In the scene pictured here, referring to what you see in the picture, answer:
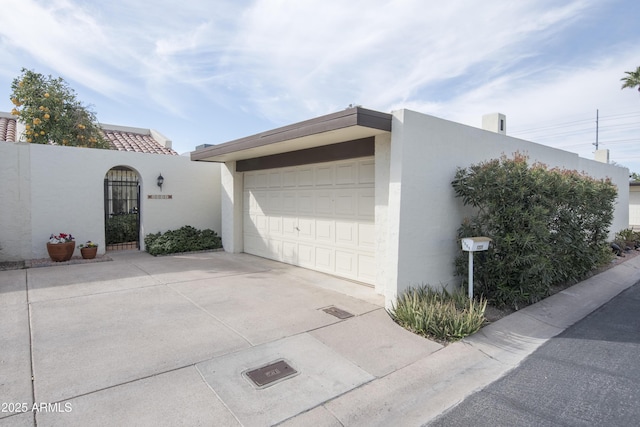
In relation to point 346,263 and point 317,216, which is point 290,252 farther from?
point 346,263

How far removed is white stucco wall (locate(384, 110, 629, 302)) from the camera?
16.7 feet

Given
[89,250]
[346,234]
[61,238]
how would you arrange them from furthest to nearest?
[89,250]
[61,238]
[346,234]

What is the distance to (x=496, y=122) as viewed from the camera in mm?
7605

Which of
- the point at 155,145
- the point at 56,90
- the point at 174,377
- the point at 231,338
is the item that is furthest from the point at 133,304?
the point at 155,145

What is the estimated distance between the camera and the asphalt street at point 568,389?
274 cm

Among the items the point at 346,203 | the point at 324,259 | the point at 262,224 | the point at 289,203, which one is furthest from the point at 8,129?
the point at 346,203

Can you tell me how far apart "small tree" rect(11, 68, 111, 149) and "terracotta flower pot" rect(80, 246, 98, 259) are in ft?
14.8

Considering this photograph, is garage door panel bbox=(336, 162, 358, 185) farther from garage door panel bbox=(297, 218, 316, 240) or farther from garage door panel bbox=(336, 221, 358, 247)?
garage door panel bbox=(297, 218, 316, 240)

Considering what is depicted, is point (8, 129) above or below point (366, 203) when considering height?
above

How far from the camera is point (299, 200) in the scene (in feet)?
27.0

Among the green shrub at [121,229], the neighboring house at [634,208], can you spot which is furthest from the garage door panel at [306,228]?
the neighboring house at [634,208]

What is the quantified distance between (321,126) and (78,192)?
7.31 metres

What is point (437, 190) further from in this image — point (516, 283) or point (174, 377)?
point (174, 377)

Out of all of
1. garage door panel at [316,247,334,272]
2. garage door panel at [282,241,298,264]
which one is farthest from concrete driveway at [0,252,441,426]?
garage door panel at [282,241,298,264]
